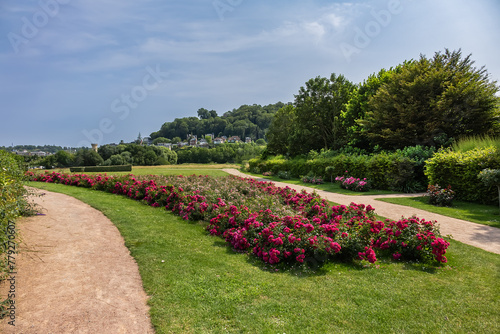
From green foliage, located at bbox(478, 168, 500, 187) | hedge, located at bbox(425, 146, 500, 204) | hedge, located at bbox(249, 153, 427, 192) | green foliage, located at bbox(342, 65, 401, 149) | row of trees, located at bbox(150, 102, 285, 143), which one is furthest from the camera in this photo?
row of trees, located at bbox(150, 102, 285, 143)

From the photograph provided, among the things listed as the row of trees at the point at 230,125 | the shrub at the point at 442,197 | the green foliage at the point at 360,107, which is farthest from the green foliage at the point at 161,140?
the shrub at the point at 442,197

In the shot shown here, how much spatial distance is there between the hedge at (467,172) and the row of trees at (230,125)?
319ft

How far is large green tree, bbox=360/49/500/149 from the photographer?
13539mm

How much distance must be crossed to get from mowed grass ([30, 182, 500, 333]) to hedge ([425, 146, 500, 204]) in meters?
5.45

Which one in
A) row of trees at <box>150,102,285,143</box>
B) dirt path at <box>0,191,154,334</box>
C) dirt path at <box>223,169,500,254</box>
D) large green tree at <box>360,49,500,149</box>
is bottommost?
dirt path at <box>0,191,154,334</box>

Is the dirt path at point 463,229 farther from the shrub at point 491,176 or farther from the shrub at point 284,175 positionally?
the shrub at point 284,175

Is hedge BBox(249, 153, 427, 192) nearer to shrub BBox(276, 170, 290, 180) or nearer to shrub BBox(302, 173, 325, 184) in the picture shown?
shrub BBox(302, 173, 325, 184)

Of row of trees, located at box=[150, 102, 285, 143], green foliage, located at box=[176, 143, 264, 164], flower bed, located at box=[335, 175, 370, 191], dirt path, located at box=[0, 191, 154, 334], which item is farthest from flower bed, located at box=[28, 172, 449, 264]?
row of trees, located at box=[150, 102, 285, 143]

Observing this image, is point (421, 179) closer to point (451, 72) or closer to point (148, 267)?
point (451, 72)

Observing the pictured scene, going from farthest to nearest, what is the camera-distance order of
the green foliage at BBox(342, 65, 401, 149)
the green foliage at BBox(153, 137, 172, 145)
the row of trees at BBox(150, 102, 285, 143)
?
the green foliage at BBox(153, 137, 172, 145) < the row of trees at BBox(150, 102, 285, 143) < the green foliage at BBox(342, 65, 401, 149)

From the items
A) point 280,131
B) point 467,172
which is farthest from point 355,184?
point 280,131

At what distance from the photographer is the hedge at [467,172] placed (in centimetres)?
887

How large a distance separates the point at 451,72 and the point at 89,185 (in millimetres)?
19502

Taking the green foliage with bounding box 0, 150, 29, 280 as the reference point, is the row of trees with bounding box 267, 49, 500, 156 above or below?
above
